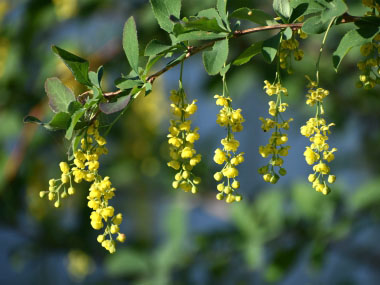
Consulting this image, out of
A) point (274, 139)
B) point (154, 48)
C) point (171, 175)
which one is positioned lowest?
point (171, 175)

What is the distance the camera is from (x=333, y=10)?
581 millimetres

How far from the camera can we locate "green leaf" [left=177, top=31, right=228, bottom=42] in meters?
0.59

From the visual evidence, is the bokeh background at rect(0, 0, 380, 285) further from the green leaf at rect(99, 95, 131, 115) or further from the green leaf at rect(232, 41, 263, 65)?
the green leaf at rect(99, 95, 131, 115)

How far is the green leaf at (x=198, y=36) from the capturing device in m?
0.59

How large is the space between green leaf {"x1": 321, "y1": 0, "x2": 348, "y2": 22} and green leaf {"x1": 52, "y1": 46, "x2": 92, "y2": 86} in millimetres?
241

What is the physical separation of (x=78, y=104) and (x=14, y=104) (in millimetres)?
1288

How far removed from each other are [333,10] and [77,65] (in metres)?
0.26

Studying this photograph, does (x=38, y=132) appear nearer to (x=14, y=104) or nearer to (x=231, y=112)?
(x=14, y=104)

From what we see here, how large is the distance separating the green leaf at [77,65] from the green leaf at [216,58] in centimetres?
12

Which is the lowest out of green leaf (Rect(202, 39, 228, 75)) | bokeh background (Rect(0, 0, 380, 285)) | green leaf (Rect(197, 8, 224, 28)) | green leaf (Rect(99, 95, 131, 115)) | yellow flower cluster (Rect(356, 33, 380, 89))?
bokeh background (Rect(0, 0, 380, 285))

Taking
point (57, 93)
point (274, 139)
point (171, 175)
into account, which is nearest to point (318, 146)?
point (274, 139)

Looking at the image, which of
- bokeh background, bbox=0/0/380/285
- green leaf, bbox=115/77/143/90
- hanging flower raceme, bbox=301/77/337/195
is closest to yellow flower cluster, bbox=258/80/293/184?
hanging flower raceme, bbox=301/77/337/195

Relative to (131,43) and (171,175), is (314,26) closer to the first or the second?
(131,43)

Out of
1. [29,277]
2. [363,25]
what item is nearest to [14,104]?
[363,25]
